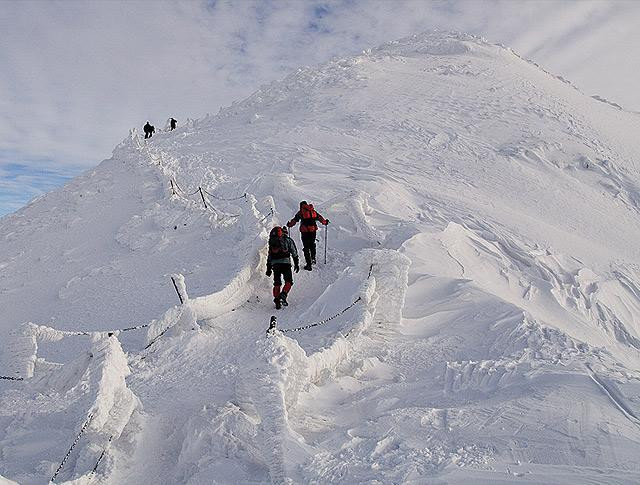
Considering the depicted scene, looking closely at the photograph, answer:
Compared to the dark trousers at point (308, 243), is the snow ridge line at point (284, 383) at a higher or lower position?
higher

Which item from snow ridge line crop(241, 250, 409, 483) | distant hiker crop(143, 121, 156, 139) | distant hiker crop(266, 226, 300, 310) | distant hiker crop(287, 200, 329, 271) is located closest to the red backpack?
distant hiker crop(287, 200, 329, 271)

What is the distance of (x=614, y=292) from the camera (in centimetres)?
989

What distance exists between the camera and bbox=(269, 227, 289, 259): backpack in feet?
26.6

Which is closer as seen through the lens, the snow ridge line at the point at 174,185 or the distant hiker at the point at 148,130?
the snow ridge line at the point at 174,185

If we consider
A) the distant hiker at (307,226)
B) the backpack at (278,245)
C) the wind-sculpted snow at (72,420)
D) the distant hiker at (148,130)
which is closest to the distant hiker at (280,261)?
the backpack at (278,245)

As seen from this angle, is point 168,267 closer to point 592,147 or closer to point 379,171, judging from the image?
point 379,171

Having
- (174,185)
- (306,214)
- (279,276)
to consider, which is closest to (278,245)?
(279,276)

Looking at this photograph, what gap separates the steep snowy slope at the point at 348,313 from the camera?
3.97 m

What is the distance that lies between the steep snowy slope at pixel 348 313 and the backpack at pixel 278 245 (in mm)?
791

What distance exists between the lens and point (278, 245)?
26.7 ft

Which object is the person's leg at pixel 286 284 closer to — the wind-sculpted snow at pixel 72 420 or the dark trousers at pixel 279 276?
the dark trousers at pixel 279 276

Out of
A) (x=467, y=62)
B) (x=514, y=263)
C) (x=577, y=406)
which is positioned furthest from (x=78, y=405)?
(x=467, y=62)

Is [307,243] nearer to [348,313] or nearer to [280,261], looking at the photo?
[280,261]

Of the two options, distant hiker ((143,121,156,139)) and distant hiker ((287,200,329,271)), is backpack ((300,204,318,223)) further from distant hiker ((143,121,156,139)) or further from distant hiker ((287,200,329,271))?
distant hiker ((143,121,156,139))
